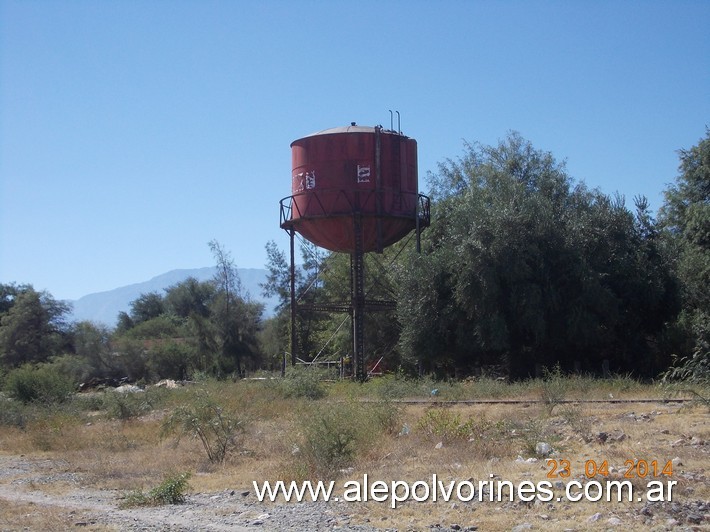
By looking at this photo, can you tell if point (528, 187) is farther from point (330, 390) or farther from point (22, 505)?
point (22, 505)

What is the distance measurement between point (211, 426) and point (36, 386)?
52.1 ft

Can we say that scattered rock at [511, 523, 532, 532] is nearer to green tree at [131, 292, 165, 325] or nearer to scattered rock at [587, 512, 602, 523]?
scattered rock at [587, 512, 602, 523]

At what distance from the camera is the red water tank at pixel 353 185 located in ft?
96.0

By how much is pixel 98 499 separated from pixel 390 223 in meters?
19.9

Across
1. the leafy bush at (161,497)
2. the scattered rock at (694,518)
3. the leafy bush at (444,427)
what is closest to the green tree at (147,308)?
the leafy bush at (444,427)

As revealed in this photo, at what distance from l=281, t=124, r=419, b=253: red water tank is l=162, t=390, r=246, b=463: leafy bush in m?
14.5

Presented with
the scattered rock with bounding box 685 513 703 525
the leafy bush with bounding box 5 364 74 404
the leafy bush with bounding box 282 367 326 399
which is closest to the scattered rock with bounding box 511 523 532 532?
the scattered rock with bounding box 685 513 703 525

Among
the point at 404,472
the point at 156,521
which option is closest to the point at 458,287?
the point at 404,472

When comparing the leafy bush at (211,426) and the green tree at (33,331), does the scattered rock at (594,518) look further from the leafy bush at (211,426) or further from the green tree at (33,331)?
the green tree at (33,331)

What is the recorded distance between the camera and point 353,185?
95.9 ft
